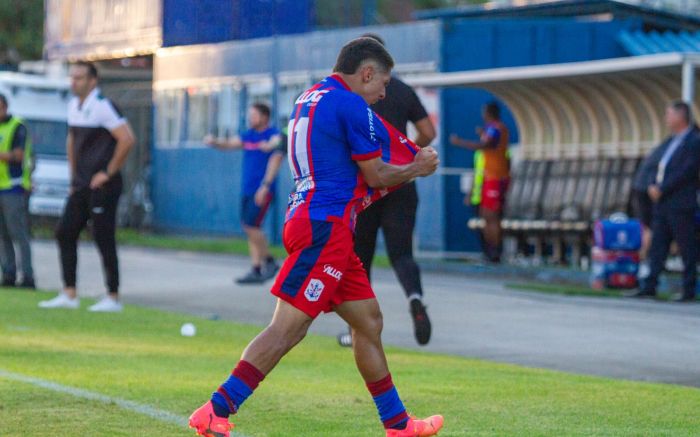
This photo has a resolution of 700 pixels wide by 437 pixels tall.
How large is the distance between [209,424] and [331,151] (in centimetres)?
128

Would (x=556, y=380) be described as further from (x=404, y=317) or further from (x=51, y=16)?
(x=51, y=16)

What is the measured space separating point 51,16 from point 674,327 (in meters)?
30.3

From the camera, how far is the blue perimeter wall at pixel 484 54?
83.3 ft

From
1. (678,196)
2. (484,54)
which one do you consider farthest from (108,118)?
(484,54)

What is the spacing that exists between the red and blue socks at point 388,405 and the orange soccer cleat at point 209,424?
27.7 inches

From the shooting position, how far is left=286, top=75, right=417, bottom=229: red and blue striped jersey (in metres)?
7.09

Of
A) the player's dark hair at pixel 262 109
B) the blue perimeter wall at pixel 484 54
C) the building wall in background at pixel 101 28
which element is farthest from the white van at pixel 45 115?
the player's dark hair at pixel 262 109

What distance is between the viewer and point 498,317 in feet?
48.4

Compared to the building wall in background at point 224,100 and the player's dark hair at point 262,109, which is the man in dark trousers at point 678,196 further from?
the building wall in background at point 224,100

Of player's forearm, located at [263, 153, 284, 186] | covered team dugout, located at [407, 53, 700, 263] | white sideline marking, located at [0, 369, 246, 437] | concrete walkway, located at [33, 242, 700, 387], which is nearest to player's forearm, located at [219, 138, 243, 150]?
player's forearm, located at [263, 153, 284, 186]

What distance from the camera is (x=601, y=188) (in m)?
21.3

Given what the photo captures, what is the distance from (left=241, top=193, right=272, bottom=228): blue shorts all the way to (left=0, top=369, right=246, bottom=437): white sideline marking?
8295mm

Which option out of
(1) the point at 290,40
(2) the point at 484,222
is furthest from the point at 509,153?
(1) the point at 290,40

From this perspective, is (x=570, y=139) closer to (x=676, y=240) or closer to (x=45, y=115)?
(x=676, y=240)
